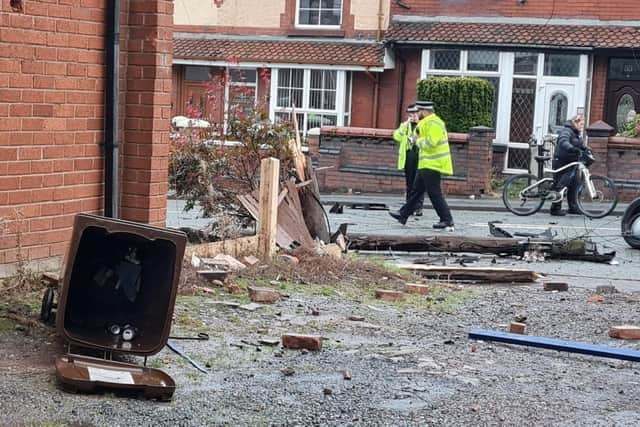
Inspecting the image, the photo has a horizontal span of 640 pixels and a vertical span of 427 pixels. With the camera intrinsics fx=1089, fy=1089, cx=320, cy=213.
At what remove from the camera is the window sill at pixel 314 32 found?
99.7 ft

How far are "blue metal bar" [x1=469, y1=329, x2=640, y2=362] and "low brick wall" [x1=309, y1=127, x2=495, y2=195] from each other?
16657mm

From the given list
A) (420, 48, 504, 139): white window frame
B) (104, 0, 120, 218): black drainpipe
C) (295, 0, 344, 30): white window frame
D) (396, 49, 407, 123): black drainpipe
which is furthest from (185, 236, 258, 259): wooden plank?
(295, 0, 344, 30): white window frame

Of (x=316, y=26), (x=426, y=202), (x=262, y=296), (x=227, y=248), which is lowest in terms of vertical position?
(x=426, y=202)

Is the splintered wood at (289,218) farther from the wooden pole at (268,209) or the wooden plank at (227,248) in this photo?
the wooden plank at (227,248)

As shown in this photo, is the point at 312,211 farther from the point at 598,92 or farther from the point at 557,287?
the point at 598,92

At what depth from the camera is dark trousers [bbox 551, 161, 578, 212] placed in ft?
64.1

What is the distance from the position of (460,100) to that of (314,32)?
601 centimetres

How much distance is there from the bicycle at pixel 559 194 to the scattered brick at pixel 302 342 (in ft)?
43.8

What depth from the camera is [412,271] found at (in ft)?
37.9

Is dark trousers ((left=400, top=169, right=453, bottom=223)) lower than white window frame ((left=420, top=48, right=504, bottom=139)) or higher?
lower

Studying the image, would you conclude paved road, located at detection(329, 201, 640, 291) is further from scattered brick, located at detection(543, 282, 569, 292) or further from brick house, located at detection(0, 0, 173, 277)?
brick house, located at detection(0, 0, 173, 277)

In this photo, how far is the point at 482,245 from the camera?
13516 millimetres

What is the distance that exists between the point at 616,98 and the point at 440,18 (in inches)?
201

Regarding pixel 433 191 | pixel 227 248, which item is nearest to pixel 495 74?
pixel 433 191
